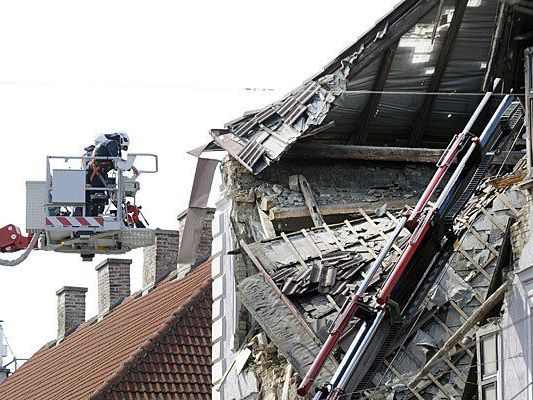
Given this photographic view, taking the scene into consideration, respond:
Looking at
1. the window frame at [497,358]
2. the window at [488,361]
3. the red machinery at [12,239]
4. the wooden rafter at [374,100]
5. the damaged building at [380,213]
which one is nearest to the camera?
the window frame at [497,358]

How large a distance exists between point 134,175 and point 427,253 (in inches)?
518

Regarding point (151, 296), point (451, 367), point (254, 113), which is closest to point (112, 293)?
point (151, 296)

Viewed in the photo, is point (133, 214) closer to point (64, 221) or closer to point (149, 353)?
point (64, 221)

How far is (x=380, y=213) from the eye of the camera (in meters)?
27.5

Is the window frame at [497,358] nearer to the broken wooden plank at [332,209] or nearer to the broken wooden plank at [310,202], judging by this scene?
the broken wooden plank at [310,202]

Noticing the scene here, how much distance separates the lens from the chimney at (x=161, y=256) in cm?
4709

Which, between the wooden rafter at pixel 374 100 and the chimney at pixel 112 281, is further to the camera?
the chimney at pixel 112 281

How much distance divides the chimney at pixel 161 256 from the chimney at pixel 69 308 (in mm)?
3262

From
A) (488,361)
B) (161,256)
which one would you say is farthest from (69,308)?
(488,361)

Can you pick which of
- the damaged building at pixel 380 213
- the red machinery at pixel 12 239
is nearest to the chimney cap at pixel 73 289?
the red machinery at pixel 12 239

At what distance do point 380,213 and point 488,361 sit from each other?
22.8ft

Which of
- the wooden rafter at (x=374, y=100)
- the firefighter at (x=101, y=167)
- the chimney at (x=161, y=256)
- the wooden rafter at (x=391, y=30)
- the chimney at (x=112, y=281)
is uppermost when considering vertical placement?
the wooden rafter at (x=391, y=30)

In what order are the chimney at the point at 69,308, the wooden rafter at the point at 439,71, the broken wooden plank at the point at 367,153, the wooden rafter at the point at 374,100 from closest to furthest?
the wooden rafter at the point at 439,71, the wooden rafter at the point at 374,100, the broken wooden plank at the point at 367,153, the chimney at the point at 69,308

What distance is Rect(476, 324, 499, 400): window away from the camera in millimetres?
20438
